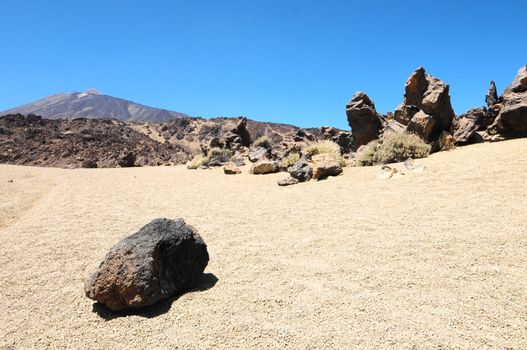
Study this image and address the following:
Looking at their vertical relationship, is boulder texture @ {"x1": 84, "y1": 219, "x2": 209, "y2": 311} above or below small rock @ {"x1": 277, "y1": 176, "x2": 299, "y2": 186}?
below

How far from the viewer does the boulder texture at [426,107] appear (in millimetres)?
11234

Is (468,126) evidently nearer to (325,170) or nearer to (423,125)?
(423,125)

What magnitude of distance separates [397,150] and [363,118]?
367 centimetres

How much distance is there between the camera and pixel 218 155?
18875mm

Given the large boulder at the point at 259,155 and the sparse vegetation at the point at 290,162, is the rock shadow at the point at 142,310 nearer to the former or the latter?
the sparse vegetation at the point at 290,162

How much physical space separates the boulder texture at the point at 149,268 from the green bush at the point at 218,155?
14.0m

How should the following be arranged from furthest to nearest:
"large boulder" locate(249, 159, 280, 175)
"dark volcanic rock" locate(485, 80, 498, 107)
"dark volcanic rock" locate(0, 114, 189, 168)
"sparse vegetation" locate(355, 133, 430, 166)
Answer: "dark volcanic rock" locate(0, 114, 189, 168) → "dark volcanic rock" locate(485, 80, 498, 107) → "large boulder" locate(249, 159, 280, 175) → "sparse vegetation" locate(355, 133, 430, 166)

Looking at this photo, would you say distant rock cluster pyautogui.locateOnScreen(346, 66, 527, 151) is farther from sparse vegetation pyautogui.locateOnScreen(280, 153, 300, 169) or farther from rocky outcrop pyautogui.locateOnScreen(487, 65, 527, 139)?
sparse vegetation pyautogui.locateOnScreen(280, 153, 300, 169)

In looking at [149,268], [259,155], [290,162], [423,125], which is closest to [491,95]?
[423,125]

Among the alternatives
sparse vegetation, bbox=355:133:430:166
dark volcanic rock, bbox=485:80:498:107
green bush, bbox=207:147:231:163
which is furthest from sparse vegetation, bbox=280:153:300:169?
dark volcanic rock, bbox=485:80:498:107

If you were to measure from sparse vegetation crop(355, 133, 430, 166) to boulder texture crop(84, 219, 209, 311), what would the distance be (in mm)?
8132

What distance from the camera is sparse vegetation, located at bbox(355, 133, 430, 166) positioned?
10.5 m

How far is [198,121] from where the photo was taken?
211 ft

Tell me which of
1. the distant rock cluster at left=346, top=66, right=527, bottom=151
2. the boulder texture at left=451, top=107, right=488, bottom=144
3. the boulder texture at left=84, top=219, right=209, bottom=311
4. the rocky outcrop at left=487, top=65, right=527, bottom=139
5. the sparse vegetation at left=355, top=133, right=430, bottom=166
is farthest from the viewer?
the boulder texture at left=451, top=107, right=488, bottom=144
